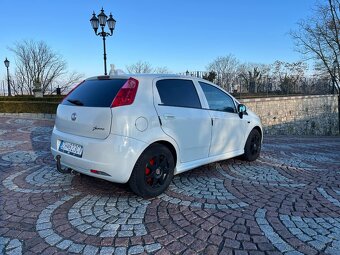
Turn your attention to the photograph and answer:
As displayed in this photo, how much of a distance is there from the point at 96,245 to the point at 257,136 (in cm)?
389

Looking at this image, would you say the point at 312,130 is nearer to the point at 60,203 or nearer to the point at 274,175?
the point at 274,175

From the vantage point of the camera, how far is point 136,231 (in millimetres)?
2549

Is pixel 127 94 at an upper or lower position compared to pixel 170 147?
upper

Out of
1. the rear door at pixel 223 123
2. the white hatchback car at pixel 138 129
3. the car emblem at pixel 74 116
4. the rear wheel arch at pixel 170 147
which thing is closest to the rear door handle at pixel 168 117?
the white hatchback car at pixel 138 129

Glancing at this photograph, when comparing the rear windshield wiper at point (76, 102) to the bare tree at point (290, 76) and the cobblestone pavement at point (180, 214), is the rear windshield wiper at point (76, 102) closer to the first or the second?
the cobblestone pavement at point (180, 214)

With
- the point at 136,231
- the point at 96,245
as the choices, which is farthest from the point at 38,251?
the point at 136,231

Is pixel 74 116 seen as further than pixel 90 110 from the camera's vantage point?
Yes

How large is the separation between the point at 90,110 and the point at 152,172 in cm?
107

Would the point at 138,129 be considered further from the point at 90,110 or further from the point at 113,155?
the point at 90,110

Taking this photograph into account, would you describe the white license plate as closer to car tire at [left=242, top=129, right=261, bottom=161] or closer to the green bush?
car tire at [left=242, top=129, right=261, bottom=161]

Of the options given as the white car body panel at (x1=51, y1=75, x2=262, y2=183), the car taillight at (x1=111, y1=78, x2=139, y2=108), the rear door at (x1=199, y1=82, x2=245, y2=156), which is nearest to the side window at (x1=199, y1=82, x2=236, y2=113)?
the rear door at (x1=199, y1=82, x2=245, y2=156)

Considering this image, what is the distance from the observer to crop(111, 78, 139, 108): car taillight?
303 centimetres

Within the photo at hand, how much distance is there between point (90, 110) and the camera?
3162mm

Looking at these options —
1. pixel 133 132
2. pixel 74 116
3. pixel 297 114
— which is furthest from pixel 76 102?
pixel 297 114
